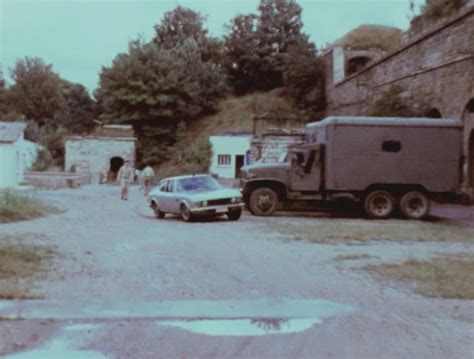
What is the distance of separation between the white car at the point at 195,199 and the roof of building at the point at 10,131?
20.8 metres

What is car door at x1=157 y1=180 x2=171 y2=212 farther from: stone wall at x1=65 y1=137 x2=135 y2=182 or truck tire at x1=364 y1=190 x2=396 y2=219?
stone wall at x1=65 y1=137 x2=135 y2=182

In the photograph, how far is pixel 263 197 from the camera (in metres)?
20.5

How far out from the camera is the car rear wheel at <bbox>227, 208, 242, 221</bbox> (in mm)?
18766

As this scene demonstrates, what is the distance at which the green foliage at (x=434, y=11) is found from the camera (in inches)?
1074

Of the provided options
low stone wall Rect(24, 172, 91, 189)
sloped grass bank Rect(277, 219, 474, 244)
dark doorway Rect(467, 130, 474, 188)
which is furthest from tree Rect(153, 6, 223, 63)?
sloped grass bank Rect(277, 219, 474, 244)

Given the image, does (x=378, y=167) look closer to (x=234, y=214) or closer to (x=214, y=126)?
(x=234, y=214)

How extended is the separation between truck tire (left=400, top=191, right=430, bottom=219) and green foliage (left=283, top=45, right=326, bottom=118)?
2520 cm

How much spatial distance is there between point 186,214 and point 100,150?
29.0 m

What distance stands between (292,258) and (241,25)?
47.5 meters

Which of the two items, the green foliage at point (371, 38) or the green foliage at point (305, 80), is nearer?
the green foliage at point (305, 80)

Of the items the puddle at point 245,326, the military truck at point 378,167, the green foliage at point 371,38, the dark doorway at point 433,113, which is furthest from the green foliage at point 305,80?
the puddle at point 245,326

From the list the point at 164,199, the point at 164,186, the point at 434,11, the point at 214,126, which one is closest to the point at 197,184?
the point at 164,199

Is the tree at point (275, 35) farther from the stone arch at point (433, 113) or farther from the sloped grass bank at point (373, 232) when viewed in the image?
the sloped grass bank at point (373, 232)

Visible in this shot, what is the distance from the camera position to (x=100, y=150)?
→ 4656cm
